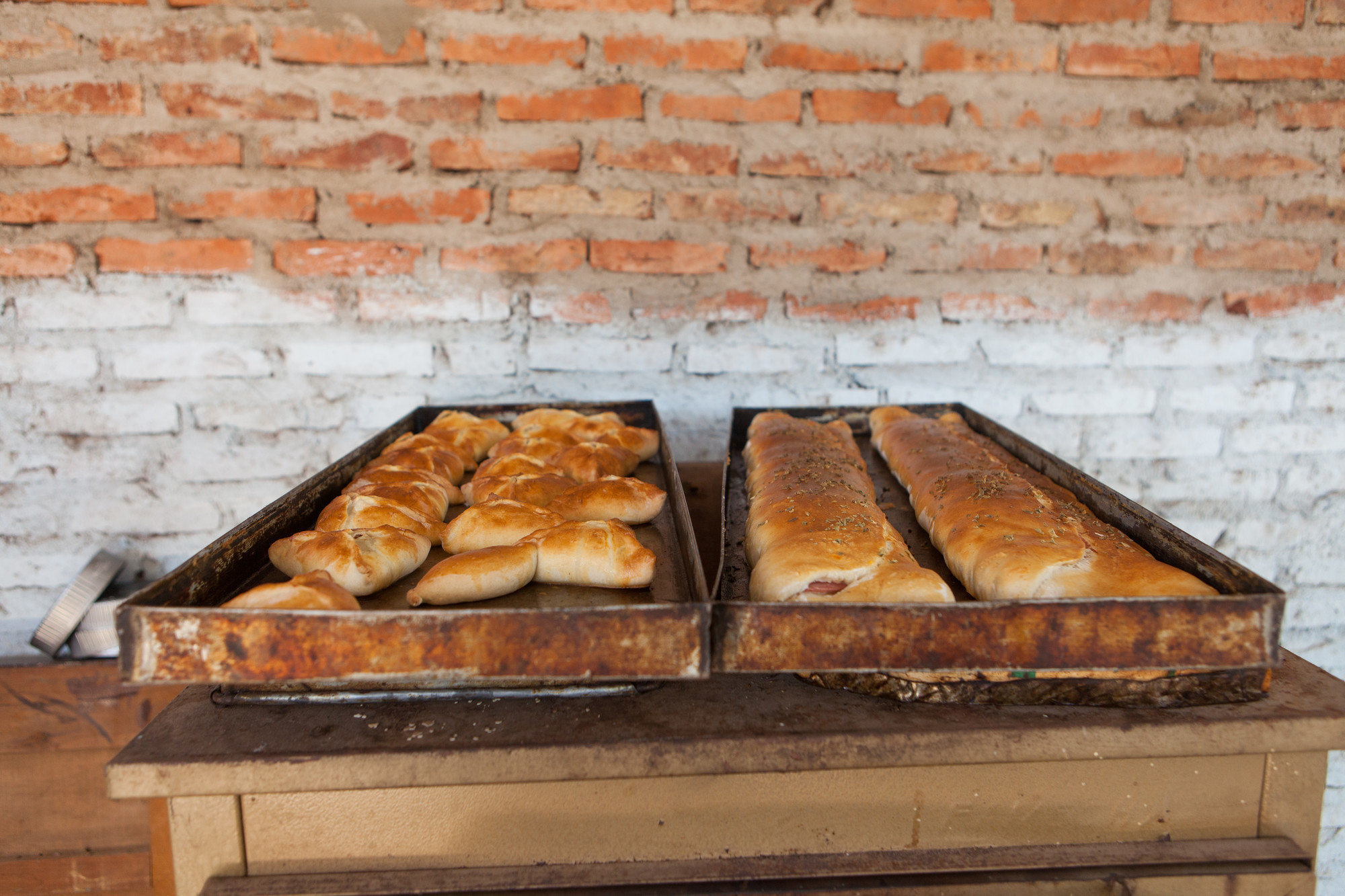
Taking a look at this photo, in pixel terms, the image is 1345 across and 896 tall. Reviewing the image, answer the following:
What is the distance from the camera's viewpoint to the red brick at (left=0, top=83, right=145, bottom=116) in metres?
2.15

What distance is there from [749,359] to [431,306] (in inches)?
39.0

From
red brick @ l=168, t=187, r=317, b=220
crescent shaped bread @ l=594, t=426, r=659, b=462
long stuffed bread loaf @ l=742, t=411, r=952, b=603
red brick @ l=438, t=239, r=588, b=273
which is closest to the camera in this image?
long stuffed bread loaf @ l=742, t=411, r=952, b=603

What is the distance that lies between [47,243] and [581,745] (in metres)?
2.22

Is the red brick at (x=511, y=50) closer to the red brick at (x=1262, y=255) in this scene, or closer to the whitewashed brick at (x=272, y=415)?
the whitewashed brick at (x=272, y=415)

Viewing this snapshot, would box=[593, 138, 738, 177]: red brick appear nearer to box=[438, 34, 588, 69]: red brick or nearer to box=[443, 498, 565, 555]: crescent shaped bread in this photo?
box=[438, 34, 588, 69]: red brick

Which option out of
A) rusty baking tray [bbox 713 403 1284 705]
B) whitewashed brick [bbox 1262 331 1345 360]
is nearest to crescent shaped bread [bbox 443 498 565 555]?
rusty baking tray [bbox 713 403 1284 705]

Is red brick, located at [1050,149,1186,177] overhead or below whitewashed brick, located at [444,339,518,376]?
overhead

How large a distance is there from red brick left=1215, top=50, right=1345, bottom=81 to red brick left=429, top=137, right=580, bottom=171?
197 cm

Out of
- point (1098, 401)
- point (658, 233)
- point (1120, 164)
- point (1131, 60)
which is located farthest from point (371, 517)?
point (1131, 60)

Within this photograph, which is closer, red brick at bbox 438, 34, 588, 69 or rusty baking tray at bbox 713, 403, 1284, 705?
rusty baking tray at bbox 713, 403, 1284, 705

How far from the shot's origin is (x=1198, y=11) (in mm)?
2352

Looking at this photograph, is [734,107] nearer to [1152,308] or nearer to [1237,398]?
[1152,308]

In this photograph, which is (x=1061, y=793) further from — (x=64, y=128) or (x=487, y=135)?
(x=64, y=128)

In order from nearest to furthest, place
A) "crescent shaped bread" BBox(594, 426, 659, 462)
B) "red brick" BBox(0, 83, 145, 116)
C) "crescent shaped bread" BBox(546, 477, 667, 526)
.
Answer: "crescent shaped bread" BBox(546, 477, 667, 526), "crescent shaped bread" BBox(594, 426, 659, 462), "red brick" BBox(0, 83, 145, 116)
